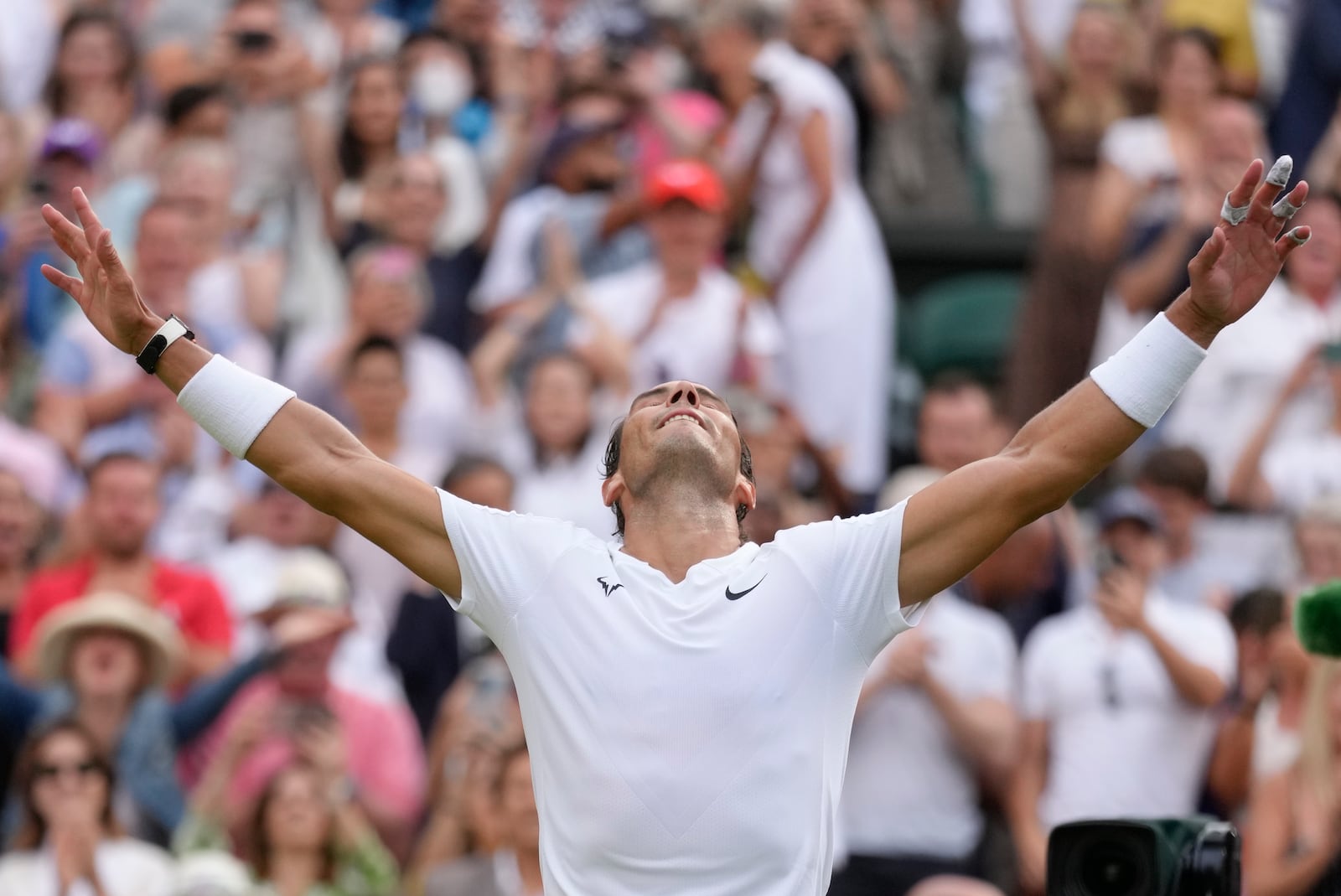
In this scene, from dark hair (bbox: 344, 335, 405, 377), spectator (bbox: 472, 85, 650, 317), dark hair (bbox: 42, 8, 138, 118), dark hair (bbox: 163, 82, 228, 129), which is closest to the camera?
dark hair (bbox: 344, 335, 405, 377)

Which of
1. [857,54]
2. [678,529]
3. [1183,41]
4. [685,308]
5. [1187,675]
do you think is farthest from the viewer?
[857,54]

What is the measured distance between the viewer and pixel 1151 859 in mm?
4863

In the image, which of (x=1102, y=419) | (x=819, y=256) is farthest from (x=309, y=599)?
(x=1102, y=419)

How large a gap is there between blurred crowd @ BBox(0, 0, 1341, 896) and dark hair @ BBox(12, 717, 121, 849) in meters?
0.02

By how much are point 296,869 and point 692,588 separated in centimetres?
353

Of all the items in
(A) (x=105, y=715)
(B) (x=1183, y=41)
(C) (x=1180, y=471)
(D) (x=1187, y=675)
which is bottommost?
(A) (x=105, y=715)

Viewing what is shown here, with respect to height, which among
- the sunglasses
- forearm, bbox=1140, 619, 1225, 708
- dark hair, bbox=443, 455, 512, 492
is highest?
dark hair, bbox=443, 455, 512, 492

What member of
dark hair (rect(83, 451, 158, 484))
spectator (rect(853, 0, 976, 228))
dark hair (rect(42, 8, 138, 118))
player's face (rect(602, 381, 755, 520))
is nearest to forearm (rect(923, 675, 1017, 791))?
dark hair (rect(83, 451, 158, 484))

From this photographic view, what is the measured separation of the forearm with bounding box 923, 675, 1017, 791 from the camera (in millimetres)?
8039

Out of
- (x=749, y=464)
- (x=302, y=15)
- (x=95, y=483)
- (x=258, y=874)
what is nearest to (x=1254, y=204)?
(x=749, y=464)

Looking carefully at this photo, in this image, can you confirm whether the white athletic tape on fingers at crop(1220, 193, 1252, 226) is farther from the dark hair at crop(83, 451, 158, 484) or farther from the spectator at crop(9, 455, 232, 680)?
the dark hair at crop(83, 451, 158, 484)

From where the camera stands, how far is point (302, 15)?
40.8ft

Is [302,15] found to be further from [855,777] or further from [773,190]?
[855,777]

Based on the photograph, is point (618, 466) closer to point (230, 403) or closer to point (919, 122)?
point (230, 403)
